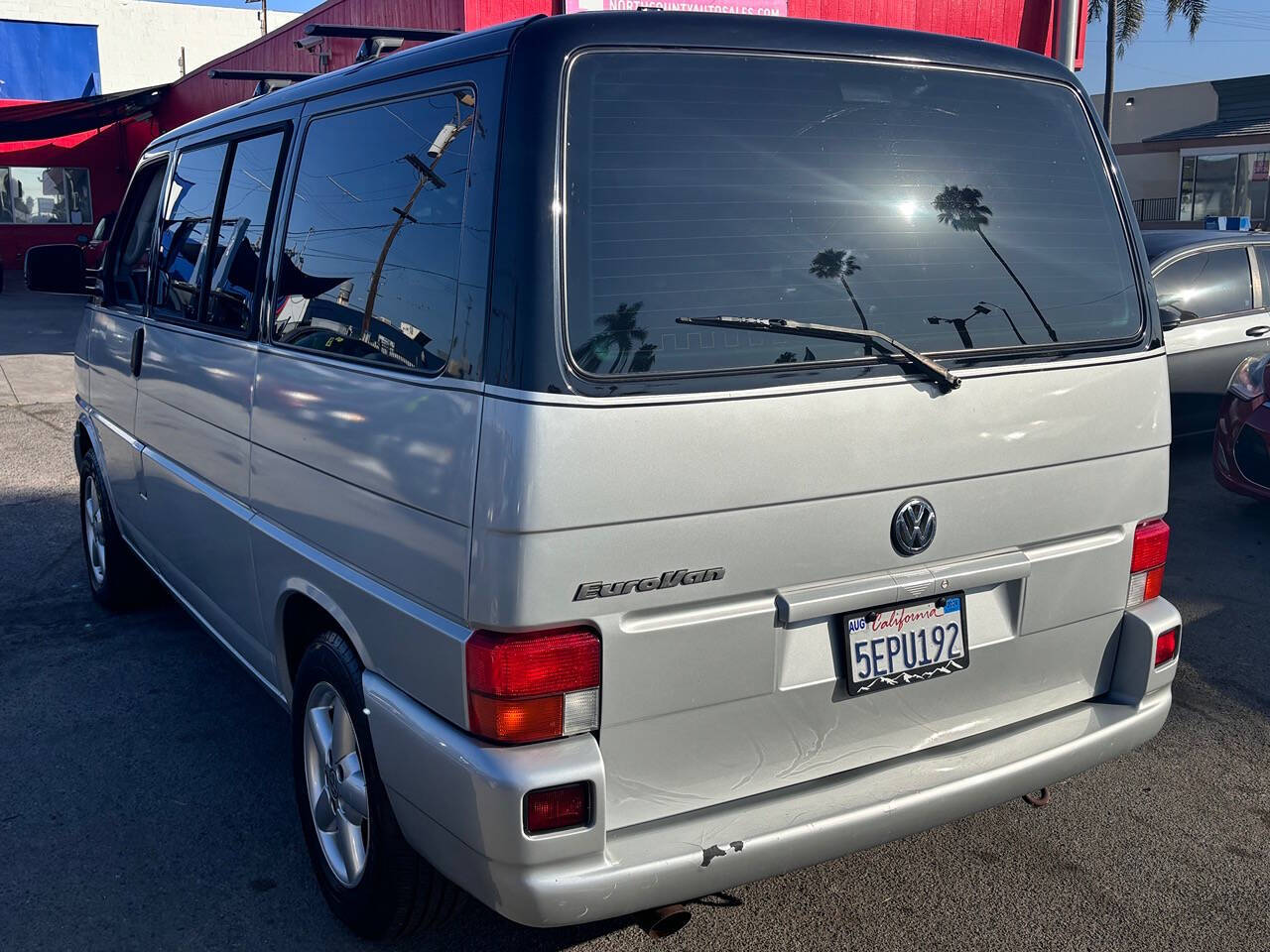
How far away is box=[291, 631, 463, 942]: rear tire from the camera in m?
2.79

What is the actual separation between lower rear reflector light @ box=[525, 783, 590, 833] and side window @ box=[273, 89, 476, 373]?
0.88 m

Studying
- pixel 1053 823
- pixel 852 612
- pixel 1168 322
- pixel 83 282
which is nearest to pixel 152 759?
pixel 83 282

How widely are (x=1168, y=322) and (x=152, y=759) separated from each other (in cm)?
635

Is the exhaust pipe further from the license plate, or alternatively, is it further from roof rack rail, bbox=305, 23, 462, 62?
roof rack rail, bbox=305, 23, 462, 62

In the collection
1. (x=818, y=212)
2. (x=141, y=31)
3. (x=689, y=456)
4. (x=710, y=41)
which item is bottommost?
(x=689, y=456)

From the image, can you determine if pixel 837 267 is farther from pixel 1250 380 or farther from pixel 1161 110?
pixel 1161 110

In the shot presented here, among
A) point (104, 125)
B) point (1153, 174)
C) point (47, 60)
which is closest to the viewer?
point (104, 125)

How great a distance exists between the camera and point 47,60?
124 ft

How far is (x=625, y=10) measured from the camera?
2.53 metres

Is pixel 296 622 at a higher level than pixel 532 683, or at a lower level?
lower

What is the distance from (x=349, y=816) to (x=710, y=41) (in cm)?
203

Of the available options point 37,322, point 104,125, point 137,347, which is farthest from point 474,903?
point 104,125

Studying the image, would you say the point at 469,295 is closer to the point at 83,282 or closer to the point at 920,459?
the point at 920,459

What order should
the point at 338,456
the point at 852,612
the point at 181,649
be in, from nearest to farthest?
1. the point at 852,612
2. the point at 338,456
3. the point at 181,649
